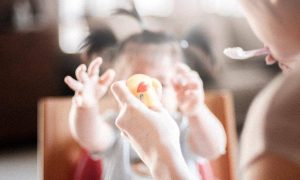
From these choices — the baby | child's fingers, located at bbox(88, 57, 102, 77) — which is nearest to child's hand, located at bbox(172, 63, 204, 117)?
the baby

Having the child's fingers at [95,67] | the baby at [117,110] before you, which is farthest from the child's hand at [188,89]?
the child's fingers at [95,67]

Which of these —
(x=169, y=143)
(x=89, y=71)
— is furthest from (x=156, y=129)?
(x=89, y=71)

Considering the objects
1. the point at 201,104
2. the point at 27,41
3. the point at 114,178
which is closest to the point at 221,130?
the point at 201,104

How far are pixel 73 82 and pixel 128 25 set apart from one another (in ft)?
0.37

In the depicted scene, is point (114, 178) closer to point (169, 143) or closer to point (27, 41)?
point (169, 143)

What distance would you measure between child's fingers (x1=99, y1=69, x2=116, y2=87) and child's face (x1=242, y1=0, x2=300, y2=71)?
0.70 ft

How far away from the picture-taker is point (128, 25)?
71cm

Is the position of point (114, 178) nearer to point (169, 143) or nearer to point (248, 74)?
point (169, 143)

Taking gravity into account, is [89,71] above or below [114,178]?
above

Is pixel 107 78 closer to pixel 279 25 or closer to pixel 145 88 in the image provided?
pixel 145 88

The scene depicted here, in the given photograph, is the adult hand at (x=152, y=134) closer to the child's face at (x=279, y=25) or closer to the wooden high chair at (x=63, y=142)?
the wooden high chair at (x=63, y=142)

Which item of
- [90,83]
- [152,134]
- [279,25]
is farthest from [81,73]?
[279,25]

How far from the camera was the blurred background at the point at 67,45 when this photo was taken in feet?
2.30

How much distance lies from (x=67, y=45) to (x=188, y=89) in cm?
18
